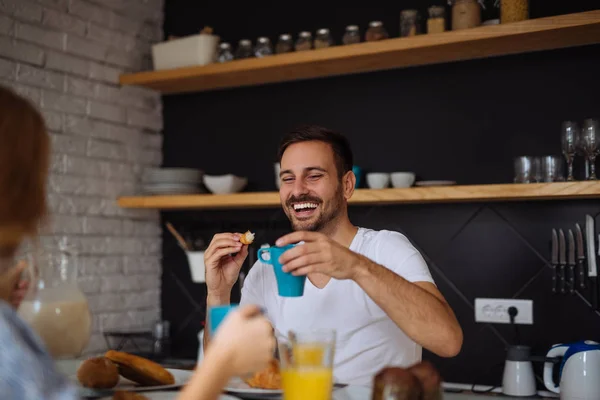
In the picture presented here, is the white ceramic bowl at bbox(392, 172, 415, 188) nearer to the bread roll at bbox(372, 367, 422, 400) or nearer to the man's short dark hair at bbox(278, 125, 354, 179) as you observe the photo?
the man's short dark hair at bbox(278, 125, 354, 179)

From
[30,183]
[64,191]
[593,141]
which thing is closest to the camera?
[30,183]

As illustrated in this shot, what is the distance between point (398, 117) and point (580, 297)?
106 cm

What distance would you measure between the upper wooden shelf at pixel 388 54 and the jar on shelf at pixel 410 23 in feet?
0.30

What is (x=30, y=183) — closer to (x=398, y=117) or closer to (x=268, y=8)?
(x=398, y=117)

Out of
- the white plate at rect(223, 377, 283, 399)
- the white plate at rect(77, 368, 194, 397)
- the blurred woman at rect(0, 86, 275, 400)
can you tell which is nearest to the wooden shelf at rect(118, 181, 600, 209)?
the white plate at rect(77, 368, 194, 397)

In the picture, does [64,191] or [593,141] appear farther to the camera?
[64,191]

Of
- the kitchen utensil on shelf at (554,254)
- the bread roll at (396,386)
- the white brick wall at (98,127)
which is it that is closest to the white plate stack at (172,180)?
the white brick wall at (98,127)

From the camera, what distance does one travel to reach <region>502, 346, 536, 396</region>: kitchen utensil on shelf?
2535mm

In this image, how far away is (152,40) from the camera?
11.9 ft

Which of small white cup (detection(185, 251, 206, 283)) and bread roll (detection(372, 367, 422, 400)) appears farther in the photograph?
small white cup (detection(185, 251, 206, 283))

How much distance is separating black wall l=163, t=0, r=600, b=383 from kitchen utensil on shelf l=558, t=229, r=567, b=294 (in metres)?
0.04

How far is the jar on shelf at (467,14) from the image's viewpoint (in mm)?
2707

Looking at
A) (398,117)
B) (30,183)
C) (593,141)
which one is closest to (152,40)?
(398,117)

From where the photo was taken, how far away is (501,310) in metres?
2.80
